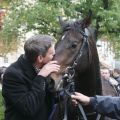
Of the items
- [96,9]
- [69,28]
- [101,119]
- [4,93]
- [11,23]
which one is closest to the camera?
[4,93]

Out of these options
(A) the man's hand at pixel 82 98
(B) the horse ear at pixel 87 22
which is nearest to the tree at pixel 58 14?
(B) the horse ear at pixel 87 22

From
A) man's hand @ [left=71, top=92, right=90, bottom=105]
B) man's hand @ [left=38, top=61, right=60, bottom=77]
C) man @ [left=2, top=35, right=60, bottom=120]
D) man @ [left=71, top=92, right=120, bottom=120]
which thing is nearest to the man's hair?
man @ [left=2, top=35, right=60, bottom=120]

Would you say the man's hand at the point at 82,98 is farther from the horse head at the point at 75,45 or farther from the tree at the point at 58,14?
the tree at the point at 58,14

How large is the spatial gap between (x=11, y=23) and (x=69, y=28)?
996 centimetres

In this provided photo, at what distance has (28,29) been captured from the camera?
16.4 metres

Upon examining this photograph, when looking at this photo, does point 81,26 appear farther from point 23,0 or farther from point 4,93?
point 23,0

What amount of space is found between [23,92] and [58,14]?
10.7m

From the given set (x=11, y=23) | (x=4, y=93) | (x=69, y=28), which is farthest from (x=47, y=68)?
(x=11, y=23)

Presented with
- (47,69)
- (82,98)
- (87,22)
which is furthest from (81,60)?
(47,69)

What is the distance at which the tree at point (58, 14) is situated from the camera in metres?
14.9

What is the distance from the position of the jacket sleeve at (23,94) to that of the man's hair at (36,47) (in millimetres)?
204

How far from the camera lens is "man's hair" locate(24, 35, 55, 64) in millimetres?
4480

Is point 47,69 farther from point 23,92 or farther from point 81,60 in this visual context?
point 81,60

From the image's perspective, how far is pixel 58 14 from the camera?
15.0 meters
